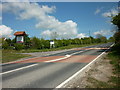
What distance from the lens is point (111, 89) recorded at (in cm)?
445

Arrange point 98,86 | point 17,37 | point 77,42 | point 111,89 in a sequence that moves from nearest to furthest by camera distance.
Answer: point 111,89
point 98,86
point 17,37
point 77,42

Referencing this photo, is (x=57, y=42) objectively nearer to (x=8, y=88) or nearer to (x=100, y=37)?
(x=8, y=88)

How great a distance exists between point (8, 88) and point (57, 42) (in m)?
40.4

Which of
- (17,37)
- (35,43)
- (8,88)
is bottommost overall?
(8,88)

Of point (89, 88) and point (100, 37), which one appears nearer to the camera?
point (89, 88)

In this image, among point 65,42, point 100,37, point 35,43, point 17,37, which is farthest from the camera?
point 100,37

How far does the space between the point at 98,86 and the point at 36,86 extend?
2872 mm

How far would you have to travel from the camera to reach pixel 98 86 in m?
4.80

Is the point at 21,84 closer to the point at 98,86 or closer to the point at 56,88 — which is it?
the point at 56,88

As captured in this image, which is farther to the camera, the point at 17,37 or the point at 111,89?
the point at 17,37

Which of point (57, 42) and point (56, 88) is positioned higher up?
point (57, 42)

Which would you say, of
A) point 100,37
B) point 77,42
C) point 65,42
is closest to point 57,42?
point 65,42

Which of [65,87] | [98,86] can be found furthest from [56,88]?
[98,86]

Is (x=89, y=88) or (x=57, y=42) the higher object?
(x=57, y=42)
